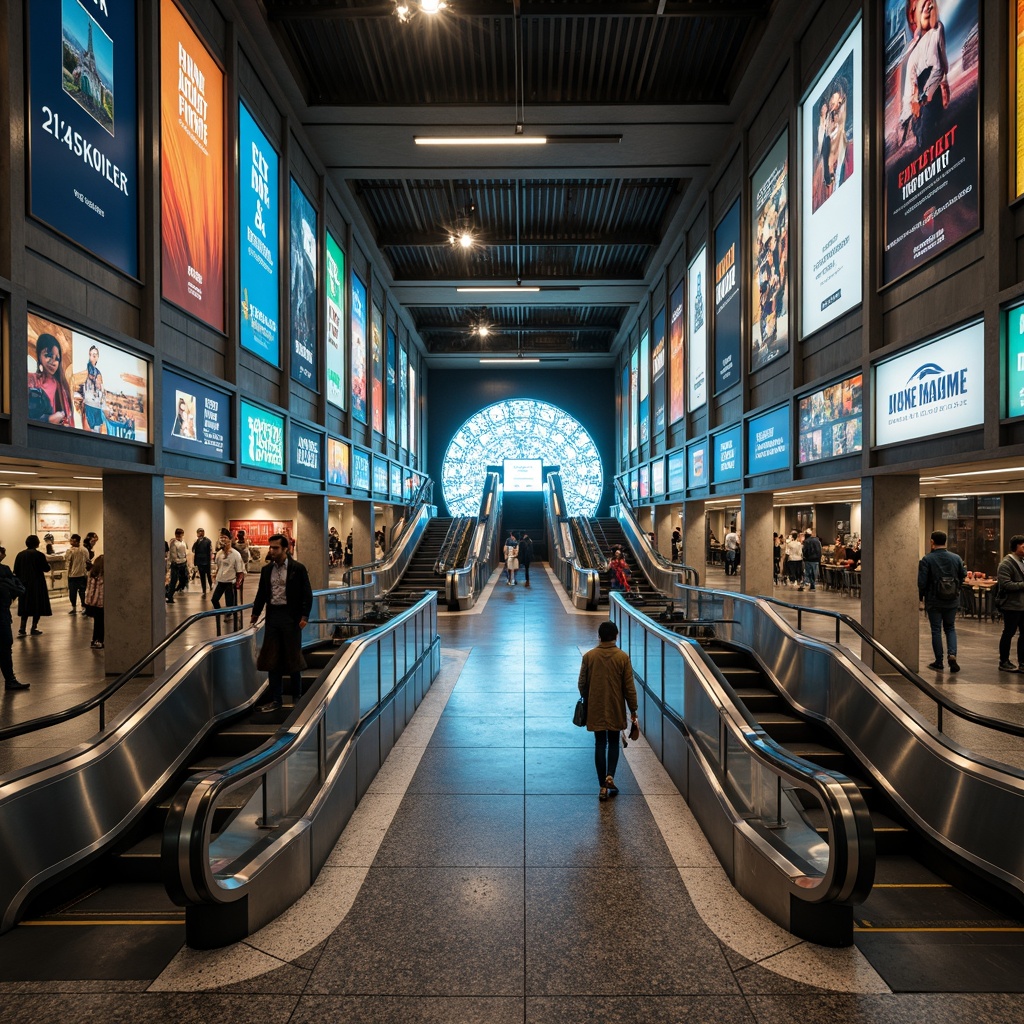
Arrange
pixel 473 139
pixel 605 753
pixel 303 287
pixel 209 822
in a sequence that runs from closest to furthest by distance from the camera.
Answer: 1. pixel 209 822
2. pixel 605 753
3. pixel 473 139
4. pixel 303 287

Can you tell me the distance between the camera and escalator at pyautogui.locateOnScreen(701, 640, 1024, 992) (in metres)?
3.30

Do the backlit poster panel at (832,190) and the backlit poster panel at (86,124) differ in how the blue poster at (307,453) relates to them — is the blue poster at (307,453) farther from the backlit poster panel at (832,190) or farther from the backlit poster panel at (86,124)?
the backlit poster panel at (832,190)

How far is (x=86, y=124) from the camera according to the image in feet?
22.7

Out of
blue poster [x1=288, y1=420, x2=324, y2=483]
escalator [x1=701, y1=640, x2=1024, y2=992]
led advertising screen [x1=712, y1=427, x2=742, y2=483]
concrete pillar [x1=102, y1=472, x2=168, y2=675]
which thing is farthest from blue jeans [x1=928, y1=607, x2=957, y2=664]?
blue poster [x1=288, y1=420, x2=324, y2=483]

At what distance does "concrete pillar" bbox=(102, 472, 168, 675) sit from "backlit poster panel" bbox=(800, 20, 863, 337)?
9192mm

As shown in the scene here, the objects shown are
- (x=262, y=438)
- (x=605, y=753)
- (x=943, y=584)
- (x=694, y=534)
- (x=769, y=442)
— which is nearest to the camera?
(x=605, y=753)

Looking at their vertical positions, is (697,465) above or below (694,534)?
above

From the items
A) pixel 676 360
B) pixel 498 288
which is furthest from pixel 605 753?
pixel 498 288

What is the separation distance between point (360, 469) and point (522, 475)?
17.6 meters

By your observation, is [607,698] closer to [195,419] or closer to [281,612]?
[281,612]

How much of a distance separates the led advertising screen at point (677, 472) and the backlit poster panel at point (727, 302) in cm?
299

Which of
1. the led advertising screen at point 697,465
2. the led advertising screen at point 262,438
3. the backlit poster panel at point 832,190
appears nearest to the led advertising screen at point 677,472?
the led advertising screen at point 697,465

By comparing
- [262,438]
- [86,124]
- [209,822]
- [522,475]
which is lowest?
[209,822]

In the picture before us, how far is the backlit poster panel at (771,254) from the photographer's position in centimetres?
1133
